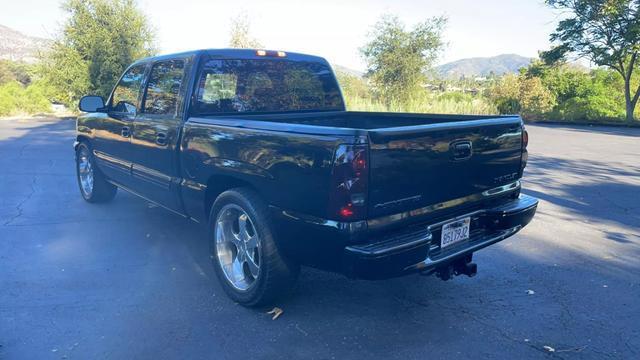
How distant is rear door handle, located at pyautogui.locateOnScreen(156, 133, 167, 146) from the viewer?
410cm

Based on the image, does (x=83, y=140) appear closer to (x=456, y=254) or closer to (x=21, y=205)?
(x=21, y=205)

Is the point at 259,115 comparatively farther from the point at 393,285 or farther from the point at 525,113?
the point at 525,113

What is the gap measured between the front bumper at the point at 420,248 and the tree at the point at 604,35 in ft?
74.9

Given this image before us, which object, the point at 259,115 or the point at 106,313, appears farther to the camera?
the point at 259,115

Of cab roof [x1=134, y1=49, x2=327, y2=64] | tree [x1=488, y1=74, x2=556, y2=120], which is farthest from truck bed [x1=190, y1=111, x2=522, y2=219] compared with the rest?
tree [x1=488, y1=74, x2=556, y2=120]

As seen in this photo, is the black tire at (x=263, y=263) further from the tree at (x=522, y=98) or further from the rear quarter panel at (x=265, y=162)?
the tree at (x=522, y=98)

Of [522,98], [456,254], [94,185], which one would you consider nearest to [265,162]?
[456,254]

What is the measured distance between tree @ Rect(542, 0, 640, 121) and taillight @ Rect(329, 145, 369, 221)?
24040 mm

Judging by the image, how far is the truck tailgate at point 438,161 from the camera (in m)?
2.64

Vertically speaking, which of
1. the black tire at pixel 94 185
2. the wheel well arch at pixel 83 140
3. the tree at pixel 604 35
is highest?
the tree at pixel 604 35

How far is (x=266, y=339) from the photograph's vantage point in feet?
9.75

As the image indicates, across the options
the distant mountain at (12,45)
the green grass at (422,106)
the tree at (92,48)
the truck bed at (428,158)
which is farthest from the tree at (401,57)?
the distant mountain at (12,45)

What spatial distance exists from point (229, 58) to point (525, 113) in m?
25.1

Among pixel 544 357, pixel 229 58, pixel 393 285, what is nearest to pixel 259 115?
pixel 229 58
